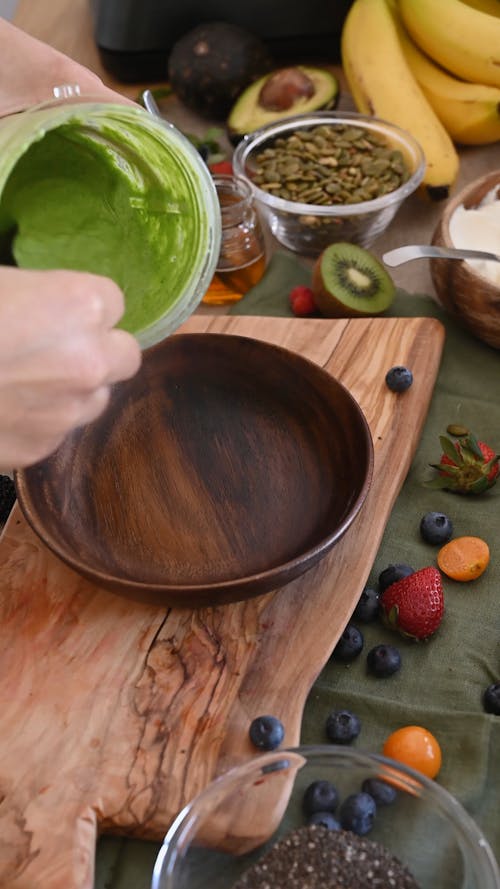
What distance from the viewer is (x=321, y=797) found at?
87cm

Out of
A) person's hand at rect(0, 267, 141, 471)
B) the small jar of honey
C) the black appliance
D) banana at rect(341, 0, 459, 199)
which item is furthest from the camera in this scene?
the black appliance

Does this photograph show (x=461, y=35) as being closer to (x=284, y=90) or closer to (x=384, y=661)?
(x=284, y=90)

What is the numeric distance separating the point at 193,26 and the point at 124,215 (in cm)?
109

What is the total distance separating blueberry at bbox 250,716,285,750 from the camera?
2.97ft

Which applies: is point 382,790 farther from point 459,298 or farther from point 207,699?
point 459,298

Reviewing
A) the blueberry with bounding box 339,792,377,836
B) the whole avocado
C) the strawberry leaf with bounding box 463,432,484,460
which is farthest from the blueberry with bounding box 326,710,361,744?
the whole avocado

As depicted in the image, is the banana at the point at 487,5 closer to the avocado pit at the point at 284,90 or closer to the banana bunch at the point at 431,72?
the banana bunch at the point at 431,72

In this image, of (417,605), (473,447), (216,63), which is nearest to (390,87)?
(216,63)

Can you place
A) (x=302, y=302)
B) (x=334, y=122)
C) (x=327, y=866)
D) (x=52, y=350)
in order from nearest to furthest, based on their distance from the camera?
1. (x=52, y=350)
2. (x=327, y=866)
3. (x=302, y=302)
4. (x=334, y=122)

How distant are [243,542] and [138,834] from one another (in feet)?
1.01

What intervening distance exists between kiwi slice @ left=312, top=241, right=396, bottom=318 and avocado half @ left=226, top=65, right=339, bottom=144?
0.41 meters

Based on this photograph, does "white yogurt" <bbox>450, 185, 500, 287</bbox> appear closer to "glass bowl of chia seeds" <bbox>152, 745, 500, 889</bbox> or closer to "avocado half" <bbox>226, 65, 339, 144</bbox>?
"avocado half" <bbox>226, 65, 339, 144</bbox>

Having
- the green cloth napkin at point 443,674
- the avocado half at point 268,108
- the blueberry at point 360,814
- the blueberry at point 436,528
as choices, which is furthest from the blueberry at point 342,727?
the avocado half at point 268,108

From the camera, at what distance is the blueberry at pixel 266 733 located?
2.97 feet
